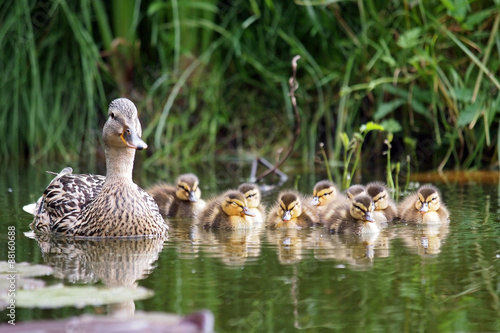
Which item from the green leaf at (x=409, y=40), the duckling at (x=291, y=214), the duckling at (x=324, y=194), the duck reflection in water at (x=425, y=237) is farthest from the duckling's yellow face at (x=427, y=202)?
the green leaf at (x=409, y=40)

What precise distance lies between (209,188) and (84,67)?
2794 mm

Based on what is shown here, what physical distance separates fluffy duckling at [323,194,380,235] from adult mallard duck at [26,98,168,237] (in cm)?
100

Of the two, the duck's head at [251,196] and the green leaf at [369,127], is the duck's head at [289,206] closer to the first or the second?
the duck's head at [251,196]

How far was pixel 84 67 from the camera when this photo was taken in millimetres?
9492

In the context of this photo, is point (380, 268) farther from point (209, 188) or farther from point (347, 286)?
point (209, 188)

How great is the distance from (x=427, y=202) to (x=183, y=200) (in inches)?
69.6

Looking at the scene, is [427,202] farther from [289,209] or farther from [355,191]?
[289,209]

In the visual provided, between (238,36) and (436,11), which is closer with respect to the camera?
(436,11)

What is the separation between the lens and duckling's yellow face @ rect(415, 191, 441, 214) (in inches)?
214

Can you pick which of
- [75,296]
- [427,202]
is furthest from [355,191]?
[75,296]

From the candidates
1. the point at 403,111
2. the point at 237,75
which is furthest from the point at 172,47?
the point at 403,111

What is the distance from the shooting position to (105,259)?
434 cm

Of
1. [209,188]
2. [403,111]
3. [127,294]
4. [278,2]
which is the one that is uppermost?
[278,2]

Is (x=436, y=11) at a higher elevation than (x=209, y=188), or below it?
higher
